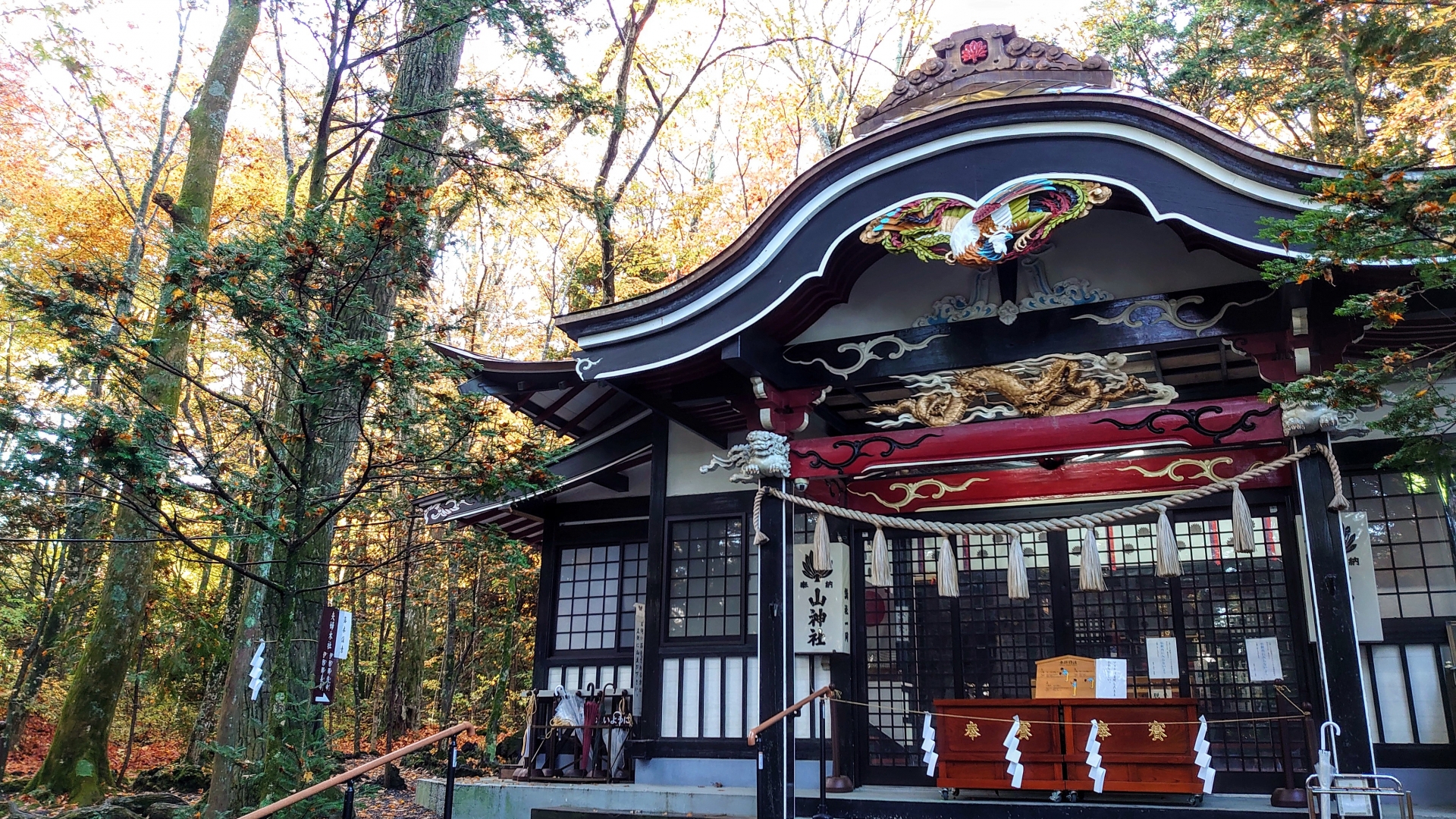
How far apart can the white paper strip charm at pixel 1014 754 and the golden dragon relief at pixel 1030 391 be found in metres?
2.47

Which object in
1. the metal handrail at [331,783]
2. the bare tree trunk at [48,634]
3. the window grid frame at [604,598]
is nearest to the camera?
the metal handrail at [331,783]

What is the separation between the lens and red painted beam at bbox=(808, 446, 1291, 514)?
24.7 feet

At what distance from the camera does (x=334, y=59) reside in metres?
7.87

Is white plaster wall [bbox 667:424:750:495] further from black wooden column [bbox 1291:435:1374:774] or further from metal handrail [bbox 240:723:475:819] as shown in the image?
black wooden column [bbox 1291:435:1374:774]

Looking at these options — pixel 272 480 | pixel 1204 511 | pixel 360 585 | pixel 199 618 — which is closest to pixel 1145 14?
pixel 1204 511

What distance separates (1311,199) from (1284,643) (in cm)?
399

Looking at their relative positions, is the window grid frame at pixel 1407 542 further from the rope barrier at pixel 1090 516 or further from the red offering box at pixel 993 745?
the red offering box at pixel 993 745

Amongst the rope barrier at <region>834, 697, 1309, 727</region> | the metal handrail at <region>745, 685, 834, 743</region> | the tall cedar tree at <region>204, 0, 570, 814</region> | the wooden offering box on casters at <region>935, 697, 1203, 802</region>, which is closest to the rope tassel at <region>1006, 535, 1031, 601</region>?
the wooden offering box on casters at <region>935, 697, 1203, 802</region>

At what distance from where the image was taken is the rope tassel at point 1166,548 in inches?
265

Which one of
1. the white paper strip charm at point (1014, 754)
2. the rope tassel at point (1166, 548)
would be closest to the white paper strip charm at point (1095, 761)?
Answer: the white paper strip charm at point (1014, 754)

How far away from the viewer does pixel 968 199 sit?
6473 mm

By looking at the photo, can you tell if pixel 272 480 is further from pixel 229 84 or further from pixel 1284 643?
pixel 1284 643

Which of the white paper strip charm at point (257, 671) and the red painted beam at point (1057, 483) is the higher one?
the red painted beam at point (1057, 483)

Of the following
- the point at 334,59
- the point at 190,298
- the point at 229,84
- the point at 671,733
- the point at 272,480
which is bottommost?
the point at 671,733
